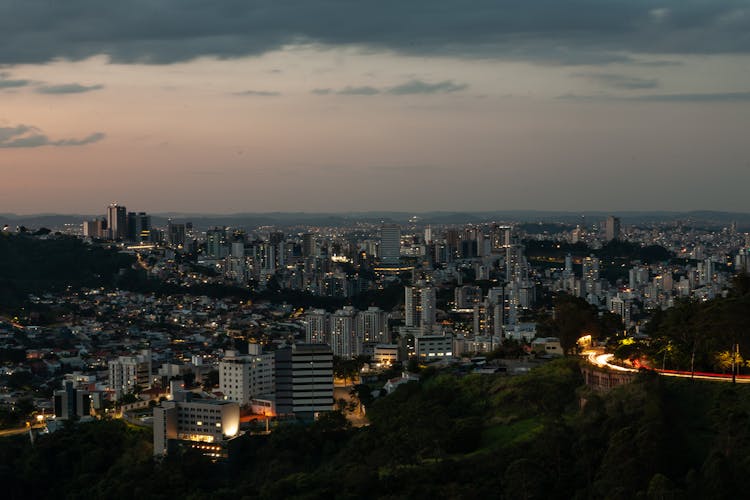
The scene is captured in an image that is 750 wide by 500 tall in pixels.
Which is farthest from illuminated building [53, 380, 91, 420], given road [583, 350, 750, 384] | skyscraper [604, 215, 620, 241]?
skyscraper [604, 215, 620, 241]

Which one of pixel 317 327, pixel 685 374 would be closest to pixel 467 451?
pixel 685 374

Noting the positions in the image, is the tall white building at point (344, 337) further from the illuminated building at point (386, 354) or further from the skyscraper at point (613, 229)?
the skyscraper at point (613, 229)

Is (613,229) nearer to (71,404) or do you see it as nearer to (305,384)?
(305,384)

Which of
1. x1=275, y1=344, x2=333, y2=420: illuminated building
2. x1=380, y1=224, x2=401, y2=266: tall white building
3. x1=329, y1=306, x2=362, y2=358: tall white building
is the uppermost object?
x1=380, y1=224, x2=401, y2=266: tall white building

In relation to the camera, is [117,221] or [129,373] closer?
[129,373]

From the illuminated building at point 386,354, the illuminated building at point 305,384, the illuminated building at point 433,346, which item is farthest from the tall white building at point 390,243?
the illuminated building at point 305,384

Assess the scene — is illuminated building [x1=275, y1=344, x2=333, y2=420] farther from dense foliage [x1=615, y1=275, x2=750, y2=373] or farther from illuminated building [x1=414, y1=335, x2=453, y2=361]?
illuminated building [x1=414, y1=335, x2=453, y2=361]
